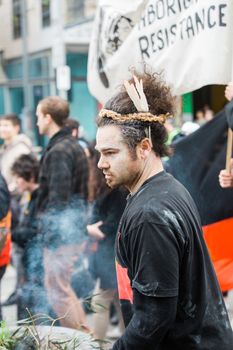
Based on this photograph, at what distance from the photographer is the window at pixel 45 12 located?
19.1 metres

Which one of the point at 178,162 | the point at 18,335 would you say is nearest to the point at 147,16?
the point at 178,162

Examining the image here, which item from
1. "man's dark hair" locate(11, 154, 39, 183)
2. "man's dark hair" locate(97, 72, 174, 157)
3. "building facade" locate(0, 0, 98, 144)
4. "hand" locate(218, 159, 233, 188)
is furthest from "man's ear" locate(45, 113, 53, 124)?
"building facade" locate(0, 0, 98, 144)

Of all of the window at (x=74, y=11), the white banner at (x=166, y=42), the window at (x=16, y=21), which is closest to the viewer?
the white banner at (x=166, y=42)

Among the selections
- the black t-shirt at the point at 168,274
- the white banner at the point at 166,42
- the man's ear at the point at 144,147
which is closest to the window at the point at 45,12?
the white banner at the point at 166,42

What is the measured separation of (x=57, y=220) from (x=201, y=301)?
2550 millimetres

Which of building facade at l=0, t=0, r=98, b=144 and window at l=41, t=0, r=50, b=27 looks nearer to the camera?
building facade at l=0, t=0, r=98, b=144

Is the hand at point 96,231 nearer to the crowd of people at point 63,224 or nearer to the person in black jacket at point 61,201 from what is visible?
the crowd of people at point 63,224

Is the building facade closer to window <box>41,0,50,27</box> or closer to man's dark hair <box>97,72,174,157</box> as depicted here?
window <box>41,0,50,27</box>

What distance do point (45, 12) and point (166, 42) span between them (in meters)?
16.6

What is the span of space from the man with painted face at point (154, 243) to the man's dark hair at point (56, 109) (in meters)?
2.59

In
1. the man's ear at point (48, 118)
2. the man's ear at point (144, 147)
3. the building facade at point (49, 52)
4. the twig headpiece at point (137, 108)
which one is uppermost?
the building facade at point (49, 52)

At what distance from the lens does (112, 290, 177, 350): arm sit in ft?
5.73

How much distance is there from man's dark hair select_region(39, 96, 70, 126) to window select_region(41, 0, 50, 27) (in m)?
15.1

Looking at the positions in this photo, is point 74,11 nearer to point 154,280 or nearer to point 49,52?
point 49,52
